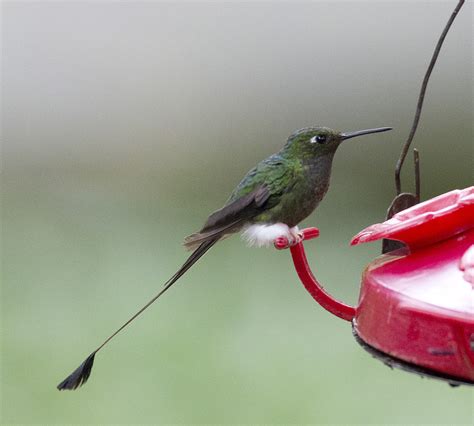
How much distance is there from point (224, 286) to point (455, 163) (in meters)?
1.91

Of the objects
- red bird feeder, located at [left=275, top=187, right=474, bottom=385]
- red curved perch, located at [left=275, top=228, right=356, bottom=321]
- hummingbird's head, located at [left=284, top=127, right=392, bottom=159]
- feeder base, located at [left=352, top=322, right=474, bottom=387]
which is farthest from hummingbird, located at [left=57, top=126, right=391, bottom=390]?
feeder base, located at [left=352, top=322, right=474, bottom=387]

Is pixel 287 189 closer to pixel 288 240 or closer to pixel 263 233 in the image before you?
pixel 263 233

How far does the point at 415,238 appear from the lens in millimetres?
1818

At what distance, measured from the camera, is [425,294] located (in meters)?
1.66

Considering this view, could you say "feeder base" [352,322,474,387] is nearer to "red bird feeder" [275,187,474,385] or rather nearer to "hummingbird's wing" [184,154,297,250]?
"red bird feeder" [275,187,474,385]

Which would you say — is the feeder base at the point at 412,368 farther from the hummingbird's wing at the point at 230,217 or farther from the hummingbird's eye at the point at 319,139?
the hummingbird's eye at the point at 319,139

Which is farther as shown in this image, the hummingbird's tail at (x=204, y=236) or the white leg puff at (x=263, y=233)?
the white leg puff at (x=263, y=233)

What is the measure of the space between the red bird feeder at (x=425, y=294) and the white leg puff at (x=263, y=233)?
458mm

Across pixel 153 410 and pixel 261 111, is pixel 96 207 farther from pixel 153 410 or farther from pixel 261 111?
pixel 153 410

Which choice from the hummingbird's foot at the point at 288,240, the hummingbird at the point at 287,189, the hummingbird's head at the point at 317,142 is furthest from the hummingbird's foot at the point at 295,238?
the hummingbird's head at the point at 317,142

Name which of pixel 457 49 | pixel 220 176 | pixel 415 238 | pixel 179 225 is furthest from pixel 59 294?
pixel 415 238

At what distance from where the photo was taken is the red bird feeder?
5.24ft

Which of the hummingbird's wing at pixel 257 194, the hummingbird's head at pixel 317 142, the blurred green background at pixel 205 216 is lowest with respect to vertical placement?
the blurred green background at pixel 205 216

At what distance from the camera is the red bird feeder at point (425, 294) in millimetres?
1599
